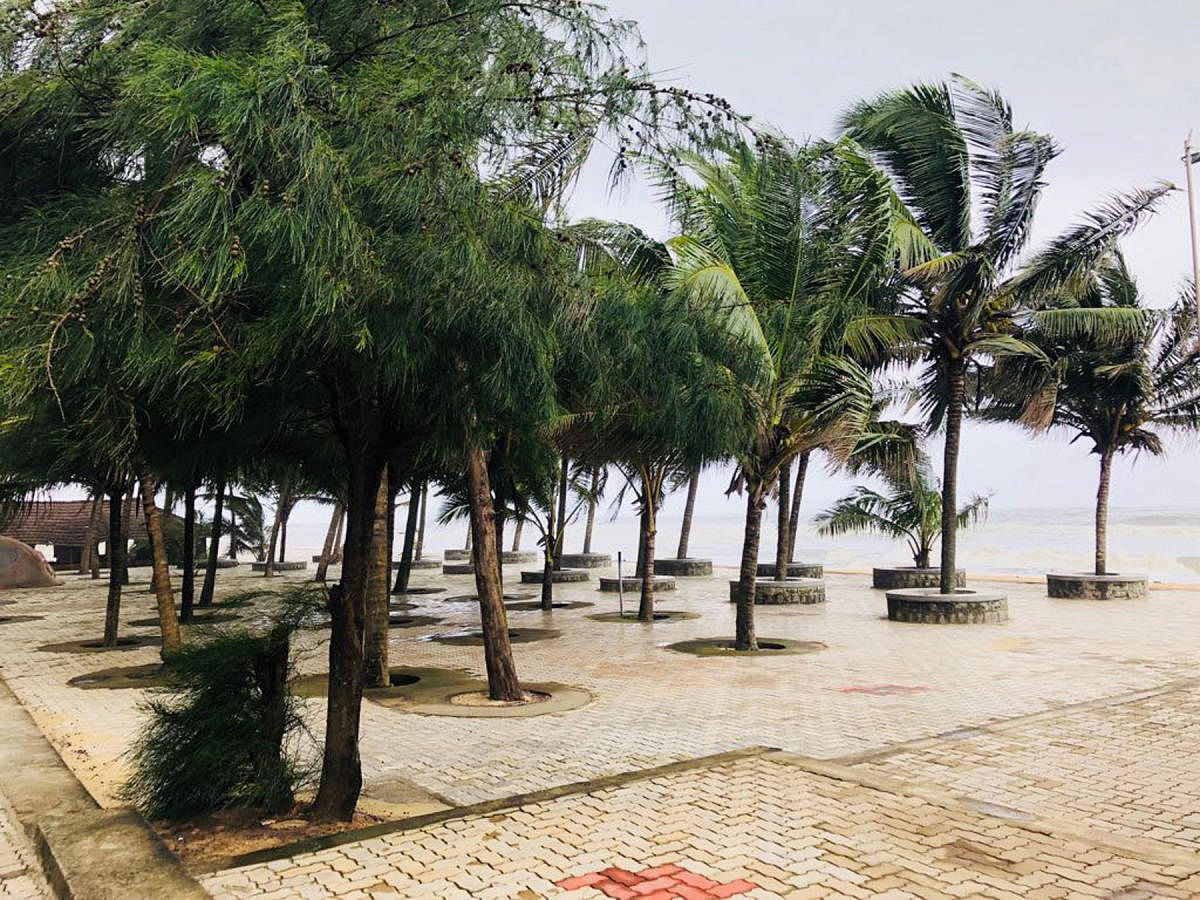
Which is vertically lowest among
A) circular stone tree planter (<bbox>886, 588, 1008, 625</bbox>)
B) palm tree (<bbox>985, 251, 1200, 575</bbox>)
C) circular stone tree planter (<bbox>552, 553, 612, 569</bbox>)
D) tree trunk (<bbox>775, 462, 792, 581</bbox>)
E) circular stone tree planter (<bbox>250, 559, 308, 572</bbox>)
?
circular stone tree planter (<bbox>250, 559, 308, 572</bbox>)

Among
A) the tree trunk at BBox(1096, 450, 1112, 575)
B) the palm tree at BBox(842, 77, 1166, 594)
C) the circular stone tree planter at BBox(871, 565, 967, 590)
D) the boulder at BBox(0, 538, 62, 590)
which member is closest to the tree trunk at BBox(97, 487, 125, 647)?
the palm tree at BBox(842, 77, 1166, 594)

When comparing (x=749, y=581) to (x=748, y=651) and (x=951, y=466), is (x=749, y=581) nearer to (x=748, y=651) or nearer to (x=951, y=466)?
(x=748, y=651)

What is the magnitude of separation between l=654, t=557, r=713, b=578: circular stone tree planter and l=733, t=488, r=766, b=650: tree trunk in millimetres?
17230

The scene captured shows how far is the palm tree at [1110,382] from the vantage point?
1975cm

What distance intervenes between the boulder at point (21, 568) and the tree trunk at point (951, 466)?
25379mm

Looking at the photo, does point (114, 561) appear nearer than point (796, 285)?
Yes

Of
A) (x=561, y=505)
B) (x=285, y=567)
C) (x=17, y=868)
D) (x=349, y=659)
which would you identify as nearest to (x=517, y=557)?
(x=285, y=567)

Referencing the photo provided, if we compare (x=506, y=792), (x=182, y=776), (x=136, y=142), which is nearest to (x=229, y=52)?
(x=136, y=142)

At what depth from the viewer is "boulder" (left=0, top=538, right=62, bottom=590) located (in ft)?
92.2

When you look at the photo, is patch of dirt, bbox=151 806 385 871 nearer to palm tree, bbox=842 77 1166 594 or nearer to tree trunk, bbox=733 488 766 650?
tree trunk, bbox=733 488 766 650

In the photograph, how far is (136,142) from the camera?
4.28 metres

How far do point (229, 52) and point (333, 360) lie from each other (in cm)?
160

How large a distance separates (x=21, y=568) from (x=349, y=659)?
91.2 feet

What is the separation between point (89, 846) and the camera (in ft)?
14.9
